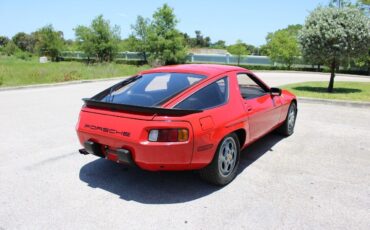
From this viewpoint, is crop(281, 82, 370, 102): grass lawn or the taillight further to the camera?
crop(281, 82, 370, 102): grass lawn

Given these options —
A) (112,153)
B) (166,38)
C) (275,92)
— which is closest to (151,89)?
(112,153)

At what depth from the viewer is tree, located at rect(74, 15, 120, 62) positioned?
40.2 meters

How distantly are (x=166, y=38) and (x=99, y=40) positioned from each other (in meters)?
8.84

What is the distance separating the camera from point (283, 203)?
3.56 m

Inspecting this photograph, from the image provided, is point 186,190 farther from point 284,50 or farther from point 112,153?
point 284,50

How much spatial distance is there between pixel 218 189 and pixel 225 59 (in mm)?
44567

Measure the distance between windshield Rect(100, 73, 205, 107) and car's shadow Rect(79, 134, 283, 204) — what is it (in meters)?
1.03

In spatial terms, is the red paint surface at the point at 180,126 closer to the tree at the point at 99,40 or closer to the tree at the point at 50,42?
the tree at the point at 99,40

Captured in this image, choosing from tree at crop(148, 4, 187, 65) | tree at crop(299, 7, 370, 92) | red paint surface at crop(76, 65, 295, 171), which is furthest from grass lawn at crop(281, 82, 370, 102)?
tree at crop(148, 4, 187, 65)

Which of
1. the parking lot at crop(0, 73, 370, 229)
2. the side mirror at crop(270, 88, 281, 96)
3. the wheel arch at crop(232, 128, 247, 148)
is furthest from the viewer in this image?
the side mirror at crop(270, 88, 281, 96)

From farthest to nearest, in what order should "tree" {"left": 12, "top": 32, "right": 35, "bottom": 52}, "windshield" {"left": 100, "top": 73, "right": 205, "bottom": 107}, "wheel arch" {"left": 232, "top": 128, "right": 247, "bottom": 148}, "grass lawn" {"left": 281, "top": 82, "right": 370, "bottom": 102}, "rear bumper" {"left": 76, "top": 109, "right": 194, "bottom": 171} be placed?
"tree" {"left": 12, "top": 32, "right": 35, "bottom": 52} < "grass lawn" {"left": 281, "top": 82, "right": 370, "bottom": 102} < "wheel arch" {"left": 232, "top": 128, "right": 247, "bottom": 148} < "windshield" {"left": 100, "top": 73, "right": 205, "bottom": 107} < "rear bumper" {"left": 76, "top": 109, "right": 194, "bottom": 171}

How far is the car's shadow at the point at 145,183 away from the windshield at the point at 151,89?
40.4 inches

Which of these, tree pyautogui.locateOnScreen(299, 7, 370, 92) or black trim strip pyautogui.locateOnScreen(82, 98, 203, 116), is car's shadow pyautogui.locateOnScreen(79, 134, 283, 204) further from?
tree pyautogui.locateOnScreen(299, 7, 370, 92)

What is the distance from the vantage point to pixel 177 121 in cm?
336
